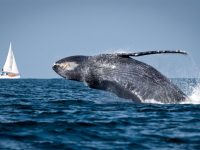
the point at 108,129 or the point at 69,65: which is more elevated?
the point at 69,65

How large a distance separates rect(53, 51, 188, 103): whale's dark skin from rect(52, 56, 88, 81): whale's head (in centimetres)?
3

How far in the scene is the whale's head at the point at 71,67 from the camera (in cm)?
1201

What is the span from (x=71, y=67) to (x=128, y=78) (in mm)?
1905

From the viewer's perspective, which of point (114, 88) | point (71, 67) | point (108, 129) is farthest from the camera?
point (71, 67)

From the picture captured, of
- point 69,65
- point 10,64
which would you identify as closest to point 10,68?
point 10,64

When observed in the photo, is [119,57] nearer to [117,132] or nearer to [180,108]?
[180,108]

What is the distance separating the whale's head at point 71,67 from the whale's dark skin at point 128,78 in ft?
0.10

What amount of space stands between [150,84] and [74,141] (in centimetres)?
431

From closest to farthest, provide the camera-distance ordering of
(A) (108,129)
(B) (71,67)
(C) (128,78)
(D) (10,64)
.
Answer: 1. (A) (108,129)
2. (C) (128,78)
3. (B) (71,67)
4. (D) (10,64)

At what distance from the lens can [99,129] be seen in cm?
830

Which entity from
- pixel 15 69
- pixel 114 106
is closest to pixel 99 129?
pixel 114 106

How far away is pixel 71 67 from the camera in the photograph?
12.2 metres

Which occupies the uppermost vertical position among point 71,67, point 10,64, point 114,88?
point 10,64

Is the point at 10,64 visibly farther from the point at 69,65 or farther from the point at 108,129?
the point at 108,129
